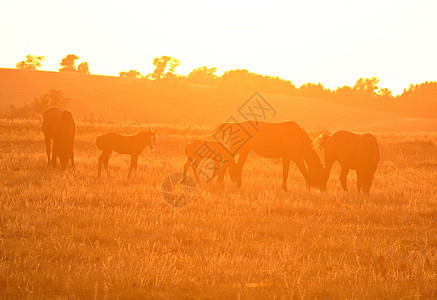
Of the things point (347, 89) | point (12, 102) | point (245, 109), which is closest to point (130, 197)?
point (12, 102)

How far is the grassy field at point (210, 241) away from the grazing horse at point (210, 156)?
528mm

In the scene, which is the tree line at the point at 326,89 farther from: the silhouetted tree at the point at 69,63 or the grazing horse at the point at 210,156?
the grazing horse at the point at 210,156

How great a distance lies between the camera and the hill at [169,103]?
7881cm

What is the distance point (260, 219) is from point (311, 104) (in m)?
95.1

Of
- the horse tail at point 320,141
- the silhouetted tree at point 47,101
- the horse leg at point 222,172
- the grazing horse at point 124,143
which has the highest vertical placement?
the silhouetted tree at point 47,101

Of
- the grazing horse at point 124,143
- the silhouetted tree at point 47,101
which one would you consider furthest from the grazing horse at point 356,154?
the silhouetted tree at point 47,101

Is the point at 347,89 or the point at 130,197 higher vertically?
the point at 347,89

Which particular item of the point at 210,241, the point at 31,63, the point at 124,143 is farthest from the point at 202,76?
the point at 210,241

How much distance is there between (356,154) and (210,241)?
7902 millimetres

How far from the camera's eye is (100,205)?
10.6m

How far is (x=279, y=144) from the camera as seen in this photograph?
49.9 ft

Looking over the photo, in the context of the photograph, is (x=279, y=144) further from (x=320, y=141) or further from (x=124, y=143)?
(x=124, y=143)

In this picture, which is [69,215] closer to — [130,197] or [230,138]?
[130,197]

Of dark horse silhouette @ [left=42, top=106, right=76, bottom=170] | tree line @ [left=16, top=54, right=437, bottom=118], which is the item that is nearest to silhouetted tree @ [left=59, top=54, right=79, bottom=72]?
tree line @ [left=16, top=54, right=437, bottom=118]
